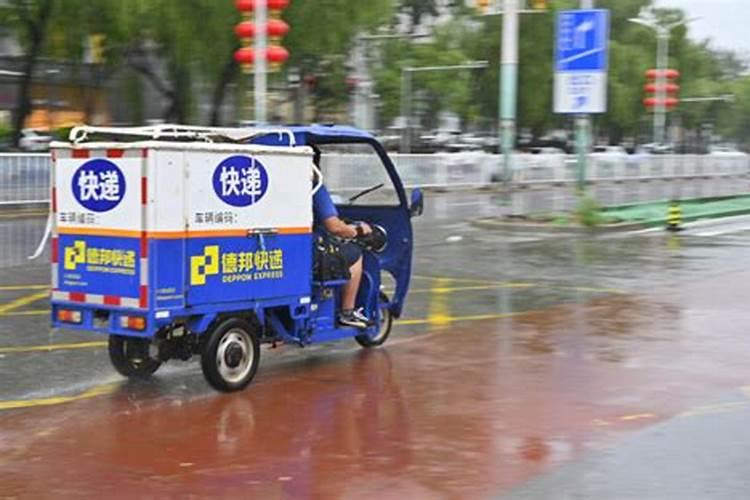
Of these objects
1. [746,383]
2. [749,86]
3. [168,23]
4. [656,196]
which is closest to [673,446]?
[746,383]

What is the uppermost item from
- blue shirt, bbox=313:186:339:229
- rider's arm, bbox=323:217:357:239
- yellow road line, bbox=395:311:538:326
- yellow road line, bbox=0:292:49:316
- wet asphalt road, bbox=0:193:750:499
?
blue shirt, bbox=313:186:339:229

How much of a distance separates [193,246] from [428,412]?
202cm

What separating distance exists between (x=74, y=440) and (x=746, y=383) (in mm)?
5086

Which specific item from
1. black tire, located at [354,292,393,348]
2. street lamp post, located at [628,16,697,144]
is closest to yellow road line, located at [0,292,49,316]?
black tire, located at [354,292,393,348]

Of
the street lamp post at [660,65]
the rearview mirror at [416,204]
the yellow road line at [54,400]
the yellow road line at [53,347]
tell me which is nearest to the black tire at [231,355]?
the yellow road line at [54,400]

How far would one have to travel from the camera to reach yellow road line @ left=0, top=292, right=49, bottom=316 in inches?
455

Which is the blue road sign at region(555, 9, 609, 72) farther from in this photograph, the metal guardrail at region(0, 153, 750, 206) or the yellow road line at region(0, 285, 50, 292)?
the yellow road line at region(0, 285, 50, 292)

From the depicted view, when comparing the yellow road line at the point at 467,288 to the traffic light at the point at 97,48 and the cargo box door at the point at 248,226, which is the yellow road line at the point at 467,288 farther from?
the traffic light at the point at 97,48

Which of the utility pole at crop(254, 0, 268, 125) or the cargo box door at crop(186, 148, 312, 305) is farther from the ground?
the utility pole at crop(254, 0, 268, 125)

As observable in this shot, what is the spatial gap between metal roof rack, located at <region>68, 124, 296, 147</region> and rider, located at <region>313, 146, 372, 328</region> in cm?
57

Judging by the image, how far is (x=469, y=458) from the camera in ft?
20.3

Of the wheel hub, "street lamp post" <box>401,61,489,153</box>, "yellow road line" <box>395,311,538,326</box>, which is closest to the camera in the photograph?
the wheel hub

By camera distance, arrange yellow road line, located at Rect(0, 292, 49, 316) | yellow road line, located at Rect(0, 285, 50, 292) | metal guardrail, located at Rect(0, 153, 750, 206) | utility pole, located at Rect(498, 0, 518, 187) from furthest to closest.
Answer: utility pole, located at Rect(498, 0, 518, 187)
metal guardrail, located at Rect(0, 153, 750, 206)
yellow road line, located at Rect(0, 285, 50, 292)
yellow road line, located at Rect(0, 292, 49, 316)

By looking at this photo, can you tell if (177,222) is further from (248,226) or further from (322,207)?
(322,207)
